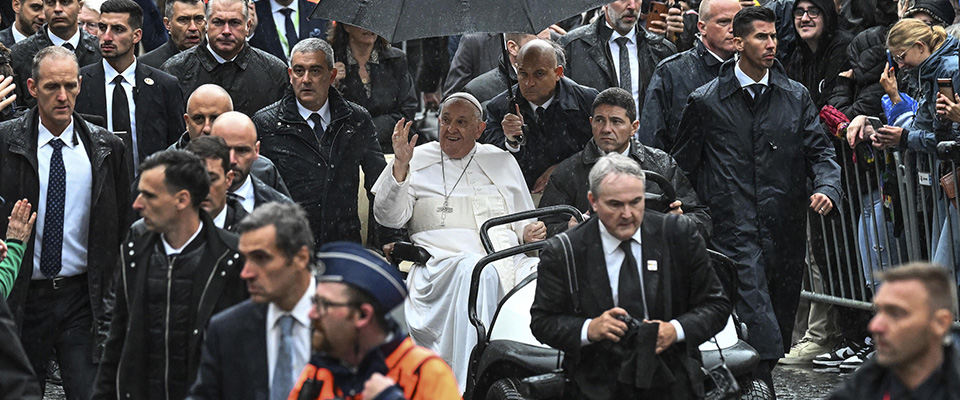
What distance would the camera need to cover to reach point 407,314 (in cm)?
988

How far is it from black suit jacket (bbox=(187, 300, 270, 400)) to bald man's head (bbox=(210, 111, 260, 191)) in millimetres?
2239

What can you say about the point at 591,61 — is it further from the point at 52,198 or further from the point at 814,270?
the point at 52,198

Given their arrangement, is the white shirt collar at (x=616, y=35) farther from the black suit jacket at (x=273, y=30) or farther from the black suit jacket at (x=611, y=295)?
the black suit jacket at (x=611, y=295)

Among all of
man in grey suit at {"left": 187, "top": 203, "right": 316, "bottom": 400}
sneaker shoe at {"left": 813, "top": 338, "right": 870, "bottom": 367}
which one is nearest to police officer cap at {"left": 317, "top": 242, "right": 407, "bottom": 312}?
man in grey suit at {"left": 187, "top": 203, "right": 316, "bottom": 400}

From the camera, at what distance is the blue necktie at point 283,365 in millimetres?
5871

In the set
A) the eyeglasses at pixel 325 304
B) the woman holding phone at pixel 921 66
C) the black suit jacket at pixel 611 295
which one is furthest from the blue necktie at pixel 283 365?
the woman holding phone at pixel 921 66

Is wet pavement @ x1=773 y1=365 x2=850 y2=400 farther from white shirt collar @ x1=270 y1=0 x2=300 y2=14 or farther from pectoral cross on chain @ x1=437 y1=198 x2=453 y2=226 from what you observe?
white shirt collar @ x1=270 y1=0 x2=300 y2=14

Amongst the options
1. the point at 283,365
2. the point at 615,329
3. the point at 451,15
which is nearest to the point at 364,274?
the point at 283,365

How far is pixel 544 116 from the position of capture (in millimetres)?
10914

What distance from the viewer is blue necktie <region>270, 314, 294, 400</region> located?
5.87 meters

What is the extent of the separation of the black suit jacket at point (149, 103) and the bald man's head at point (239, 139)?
1.76m

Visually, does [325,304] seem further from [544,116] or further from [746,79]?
[544,116]

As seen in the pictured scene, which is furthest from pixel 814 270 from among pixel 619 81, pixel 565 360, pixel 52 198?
pixel 52 198

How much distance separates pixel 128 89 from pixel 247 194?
8.79ft
